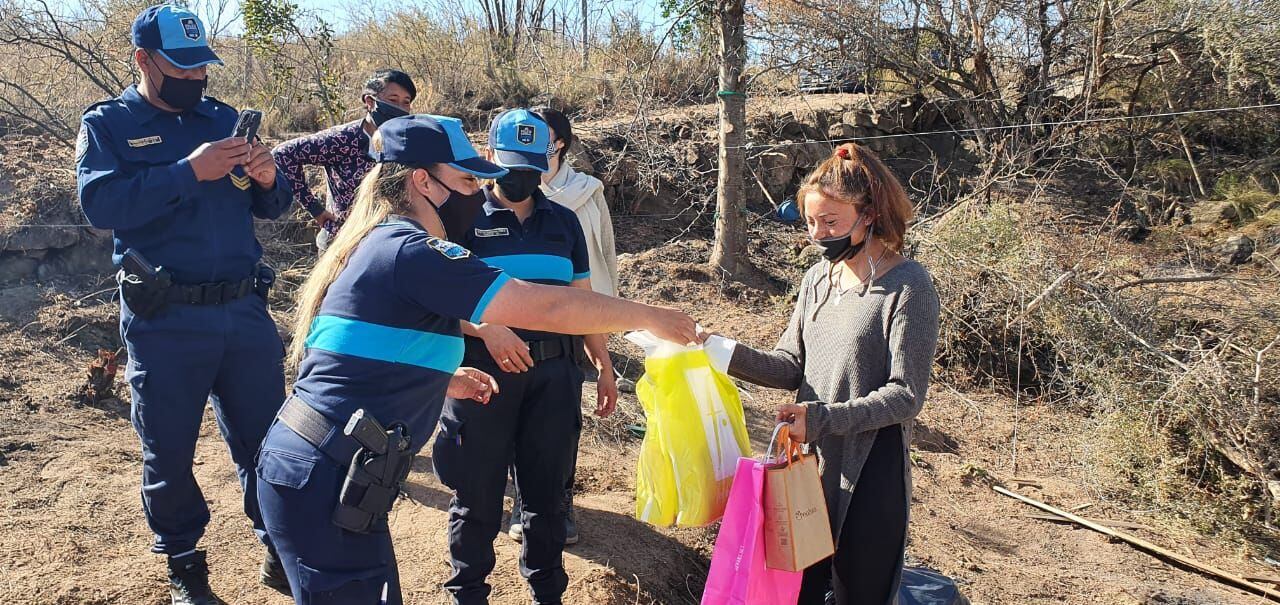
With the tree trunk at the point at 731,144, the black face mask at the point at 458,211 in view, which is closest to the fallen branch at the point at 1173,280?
the tree trunk at the point at 731,144

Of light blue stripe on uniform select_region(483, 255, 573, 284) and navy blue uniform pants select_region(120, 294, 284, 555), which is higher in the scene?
light blue stripe on uniform select_region(483, 255, 573, 284)

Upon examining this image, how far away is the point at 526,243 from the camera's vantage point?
2982 mm

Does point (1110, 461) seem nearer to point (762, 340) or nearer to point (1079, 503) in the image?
point (1079, 503)

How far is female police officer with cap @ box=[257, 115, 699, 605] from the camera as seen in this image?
1.96 meters

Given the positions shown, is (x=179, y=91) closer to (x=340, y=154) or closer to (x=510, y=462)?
(x=340, y=154)

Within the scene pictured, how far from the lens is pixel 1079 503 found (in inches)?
196

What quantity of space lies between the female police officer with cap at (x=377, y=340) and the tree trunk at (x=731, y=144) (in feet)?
17.0

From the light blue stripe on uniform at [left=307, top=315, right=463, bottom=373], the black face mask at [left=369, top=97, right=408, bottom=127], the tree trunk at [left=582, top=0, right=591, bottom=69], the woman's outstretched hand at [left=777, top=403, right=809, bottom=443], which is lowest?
the woman's outstretched hand at [left=777, top=403, right=809, bottom=443]

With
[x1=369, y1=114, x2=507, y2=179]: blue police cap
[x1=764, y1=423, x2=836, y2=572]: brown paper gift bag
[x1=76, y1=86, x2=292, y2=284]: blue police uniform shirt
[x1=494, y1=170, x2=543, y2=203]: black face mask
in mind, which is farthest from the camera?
[x1=494, y1=170, x2=543, y2=203]: black face mask

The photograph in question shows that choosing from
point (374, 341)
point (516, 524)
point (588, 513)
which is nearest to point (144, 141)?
point (374, 341)

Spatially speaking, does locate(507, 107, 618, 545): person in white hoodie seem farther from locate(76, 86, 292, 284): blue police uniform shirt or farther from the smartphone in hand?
locate(76, 86, 292, 284): blue police uniform shirt

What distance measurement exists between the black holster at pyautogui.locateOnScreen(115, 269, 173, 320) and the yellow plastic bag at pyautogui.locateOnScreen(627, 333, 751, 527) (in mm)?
1572

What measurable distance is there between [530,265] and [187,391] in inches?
47.8

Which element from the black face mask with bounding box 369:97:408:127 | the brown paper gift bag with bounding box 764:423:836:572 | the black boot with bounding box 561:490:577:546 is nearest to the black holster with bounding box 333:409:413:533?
the brown paper gift bag with bounding box 764:423:836:572
